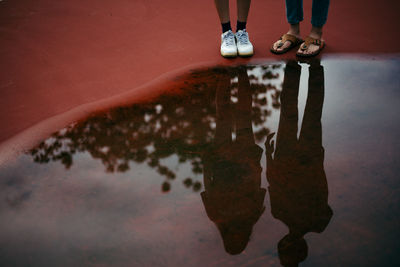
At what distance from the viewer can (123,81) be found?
2781 millimetres

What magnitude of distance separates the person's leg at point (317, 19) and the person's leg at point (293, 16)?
145 millimetres

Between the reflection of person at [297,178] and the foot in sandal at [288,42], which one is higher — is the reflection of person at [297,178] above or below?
below

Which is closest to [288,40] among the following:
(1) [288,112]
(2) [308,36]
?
(2) [308,36]

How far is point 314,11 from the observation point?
9.40ft

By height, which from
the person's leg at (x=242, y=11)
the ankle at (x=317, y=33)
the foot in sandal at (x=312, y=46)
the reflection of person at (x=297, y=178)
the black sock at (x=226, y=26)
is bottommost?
the reflection of person at (x=297, y=178)

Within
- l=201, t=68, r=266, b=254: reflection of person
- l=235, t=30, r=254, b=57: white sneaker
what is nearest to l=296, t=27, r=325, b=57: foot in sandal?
l=235, t=30, r=254, b=57: white sneaker

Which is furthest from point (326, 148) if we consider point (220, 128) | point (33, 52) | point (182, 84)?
point (33, 52)

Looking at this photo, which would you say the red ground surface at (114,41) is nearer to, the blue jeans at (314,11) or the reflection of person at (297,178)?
the blue jeans at (314,11)

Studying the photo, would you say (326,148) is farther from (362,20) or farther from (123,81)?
(362,20)

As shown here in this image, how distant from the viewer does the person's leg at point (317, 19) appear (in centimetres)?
281

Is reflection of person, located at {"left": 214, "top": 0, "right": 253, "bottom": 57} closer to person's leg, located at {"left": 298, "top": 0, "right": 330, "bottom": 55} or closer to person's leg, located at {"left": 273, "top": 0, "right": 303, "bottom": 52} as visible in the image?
person's leg, located at {"left": 273, "top": 0, "right": 303, "bottom": 52}

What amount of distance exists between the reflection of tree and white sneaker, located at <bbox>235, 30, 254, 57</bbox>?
560mm

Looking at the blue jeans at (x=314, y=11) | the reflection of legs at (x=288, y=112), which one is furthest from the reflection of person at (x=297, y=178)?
the blue jeans at (x=314, y=11)

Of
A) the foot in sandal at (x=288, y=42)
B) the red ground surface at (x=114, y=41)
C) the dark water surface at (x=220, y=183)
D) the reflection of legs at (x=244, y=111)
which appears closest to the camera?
the dark water surface at (x=220, y=183)
